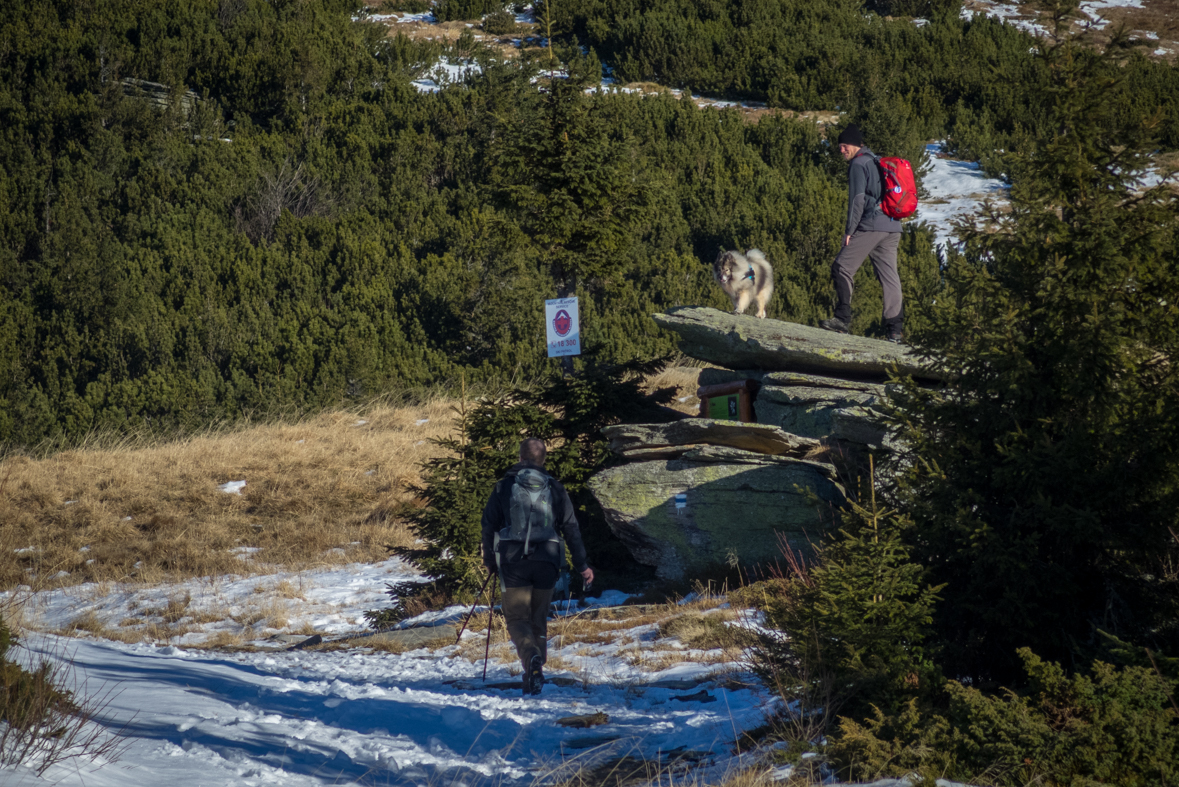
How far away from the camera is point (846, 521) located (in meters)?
4.45

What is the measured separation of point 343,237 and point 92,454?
7.33 m

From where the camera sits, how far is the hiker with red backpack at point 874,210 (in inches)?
328

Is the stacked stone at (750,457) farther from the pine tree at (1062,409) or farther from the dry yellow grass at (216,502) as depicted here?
the dry yellow grass at (216,502)

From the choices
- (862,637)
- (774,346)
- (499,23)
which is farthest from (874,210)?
(499,23)

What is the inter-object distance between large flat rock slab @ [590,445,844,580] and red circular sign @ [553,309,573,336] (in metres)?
1.43

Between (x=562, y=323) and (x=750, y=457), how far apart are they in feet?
7.35

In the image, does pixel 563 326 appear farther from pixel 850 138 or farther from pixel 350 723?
pixel 350 723

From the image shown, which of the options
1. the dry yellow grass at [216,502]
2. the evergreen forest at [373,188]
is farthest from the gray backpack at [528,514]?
the dry yellow grass at [216,502]

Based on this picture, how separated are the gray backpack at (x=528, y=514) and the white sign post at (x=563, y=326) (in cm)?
300

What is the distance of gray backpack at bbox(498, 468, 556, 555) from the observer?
559 cm

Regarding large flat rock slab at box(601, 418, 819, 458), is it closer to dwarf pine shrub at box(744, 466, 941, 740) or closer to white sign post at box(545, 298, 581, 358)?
white sign post at box(545, 298, 581, 358)

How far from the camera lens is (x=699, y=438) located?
8133mm

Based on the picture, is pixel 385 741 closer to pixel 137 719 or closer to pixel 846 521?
pixel 137 719

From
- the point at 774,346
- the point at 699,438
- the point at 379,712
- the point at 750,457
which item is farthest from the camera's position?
the point at 774,346
